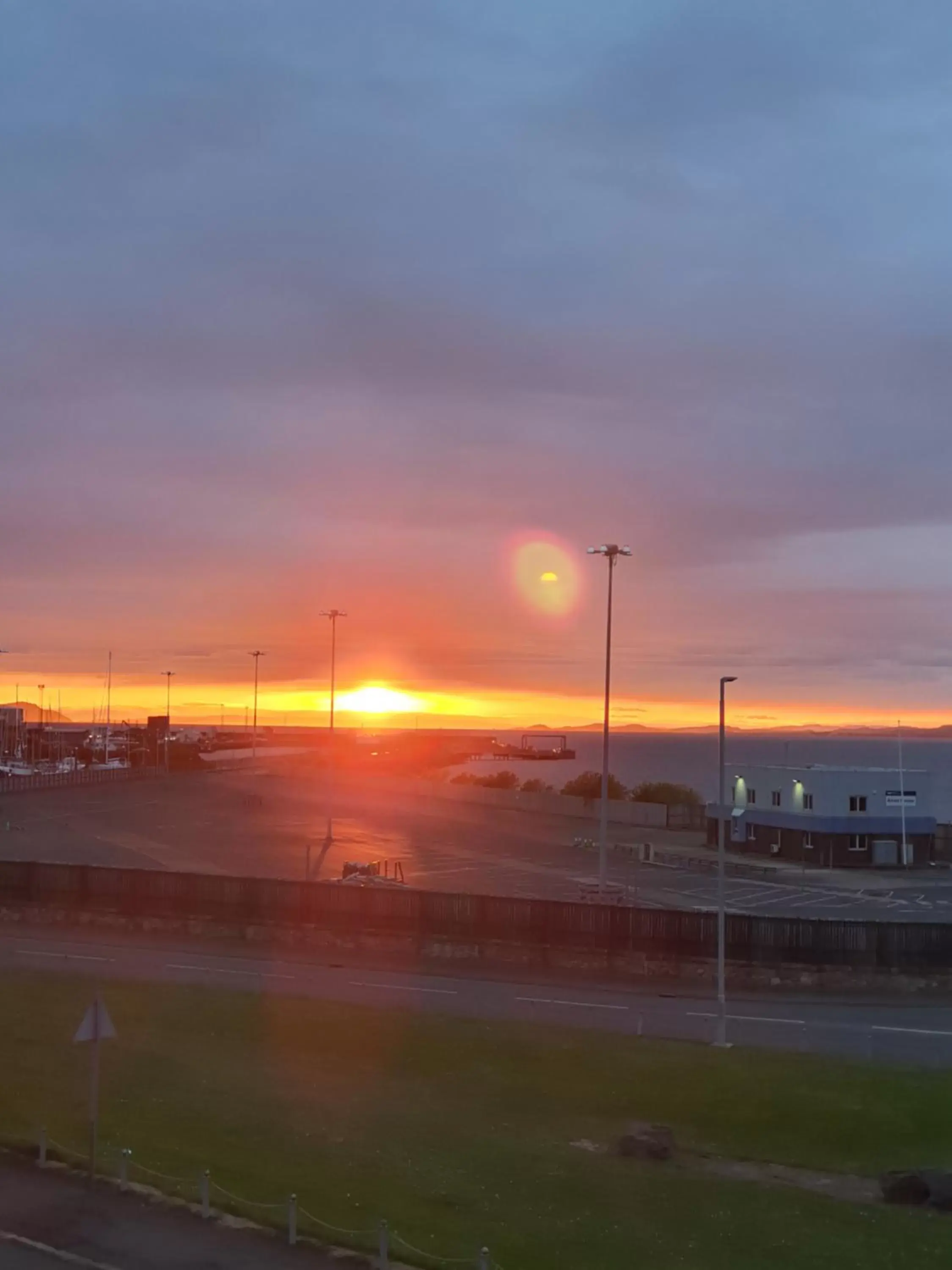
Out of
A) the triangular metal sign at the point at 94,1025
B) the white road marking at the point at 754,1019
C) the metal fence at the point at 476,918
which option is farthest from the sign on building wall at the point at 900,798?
the triangular metal sign at the point at 94,1025

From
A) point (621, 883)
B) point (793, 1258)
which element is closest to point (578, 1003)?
point (793, 1258)

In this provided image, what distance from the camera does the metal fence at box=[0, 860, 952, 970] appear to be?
36.0 meters

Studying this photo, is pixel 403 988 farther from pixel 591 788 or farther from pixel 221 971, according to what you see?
pixel 591 788

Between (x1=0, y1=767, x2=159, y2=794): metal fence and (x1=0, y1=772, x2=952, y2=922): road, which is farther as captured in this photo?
(x1=0, y1=767, x2=159, y2=794): metal fence

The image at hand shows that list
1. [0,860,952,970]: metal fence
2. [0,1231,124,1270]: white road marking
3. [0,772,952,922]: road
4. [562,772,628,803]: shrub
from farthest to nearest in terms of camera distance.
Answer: [562,772,628,803]: shrub
[0,772,952,922]: road
[0,860,952,970]: metal fence
[0,1231,124,1270]: white road marking

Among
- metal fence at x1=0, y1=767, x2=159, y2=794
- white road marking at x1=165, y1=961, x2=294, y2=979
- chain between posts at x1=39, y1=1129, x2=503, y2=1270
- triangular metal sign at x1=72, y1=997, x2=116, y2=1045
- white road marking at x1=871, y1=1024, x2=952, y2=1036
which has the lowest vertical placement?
white road marking at x1=871, y1=1024, x2=952, y2=1036

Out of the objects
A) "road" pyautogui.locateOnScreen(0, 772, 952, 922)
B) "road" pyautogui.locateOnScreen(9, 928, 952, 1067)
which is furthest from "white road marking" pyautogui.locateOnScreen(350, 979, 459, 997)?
"road" pyautogui.locateOnScreen(0, 772, 952, 922)

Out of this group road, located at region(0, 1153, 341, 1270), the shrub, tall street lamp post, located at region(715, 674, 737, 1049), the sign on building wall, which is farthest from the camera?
the shrub

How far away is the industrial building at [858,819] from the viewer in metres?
74.8

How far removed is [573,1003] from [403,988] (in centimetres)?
481

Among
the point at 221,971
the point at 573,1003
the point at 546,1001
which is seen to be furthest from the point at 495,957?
the point at 221,971

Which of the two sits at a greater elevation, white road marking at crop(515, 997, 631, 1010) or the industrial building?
the industrial building

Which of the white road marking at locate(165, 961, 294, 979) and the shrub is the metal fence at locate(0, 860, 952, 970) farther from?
the shrub

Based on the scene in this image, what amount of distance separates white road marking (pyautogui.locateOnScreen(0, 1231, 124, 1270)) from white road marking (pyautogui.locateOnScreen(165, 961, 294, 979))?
20583 millimetres
